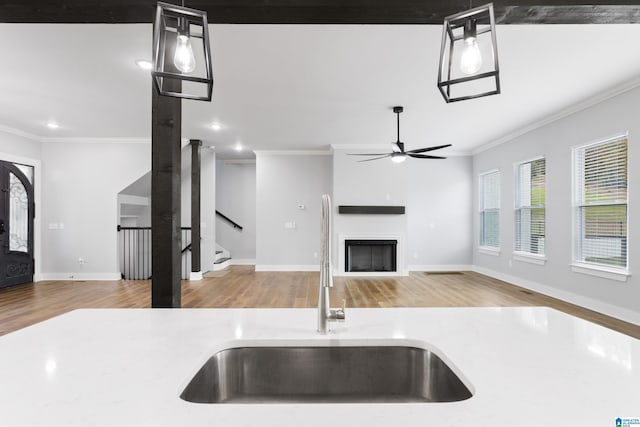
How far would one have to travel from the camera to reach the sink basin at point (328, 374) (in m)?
1.04

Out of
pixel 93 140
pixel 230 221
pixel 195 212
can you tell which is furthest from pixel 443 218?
pixel 93 140

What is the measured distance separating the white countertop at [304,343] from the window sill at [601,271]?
140 inches

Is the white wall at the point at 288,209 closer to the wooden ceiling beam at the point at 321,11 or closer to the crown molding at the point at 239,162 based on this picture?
the crown molding at the point at 239,162

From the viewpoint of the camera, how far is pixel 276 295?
504 centimetres

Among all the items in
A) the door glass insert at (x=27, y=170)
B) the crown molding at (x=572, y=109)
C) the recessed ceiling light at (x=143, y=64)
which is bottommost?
the door glass insert at (x=27, y=170)

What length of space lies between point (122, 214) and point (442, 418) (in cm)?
780

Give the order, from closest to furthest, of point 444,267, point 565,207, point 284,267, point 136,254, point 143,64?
point 143,64, point 565,207, point 136,254, point 284,267, point 444,267

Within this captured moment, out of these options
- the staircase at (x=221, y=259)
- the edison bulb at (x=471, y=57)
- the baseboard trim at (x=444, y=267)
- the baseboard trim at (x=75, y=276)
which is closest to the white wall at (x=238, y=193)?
the staircase at (x=221, y=259)

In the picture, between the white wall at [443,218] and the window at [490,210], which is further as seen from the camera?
the white wall at [443,218]

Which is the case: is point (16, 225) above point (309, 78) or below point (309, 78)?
below

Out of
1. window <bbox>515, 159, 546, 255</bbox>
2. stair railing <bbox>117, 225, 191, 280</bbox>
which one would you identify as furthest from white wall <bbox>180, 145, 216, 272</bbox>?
window <bbox>515, 159, 546, 255</bbox>

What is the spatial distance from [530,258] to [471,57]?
5.69 m

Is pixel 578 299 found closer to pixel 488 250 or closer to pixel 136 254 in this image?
pixel 488 250

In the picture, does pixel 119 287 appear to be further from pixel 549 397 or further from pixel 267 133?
pixel 549 397
